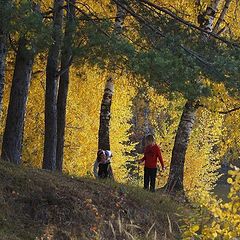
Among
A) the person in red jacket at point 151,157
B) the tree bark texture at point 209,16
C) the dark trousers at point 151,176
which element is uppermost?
the tree bark texture at point 209,16

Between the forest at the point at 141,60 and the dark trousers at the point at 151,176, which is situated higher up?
the forest at the point at 141,60

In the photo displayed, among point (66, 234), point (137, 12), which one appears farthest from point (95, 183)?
point (137, 12)

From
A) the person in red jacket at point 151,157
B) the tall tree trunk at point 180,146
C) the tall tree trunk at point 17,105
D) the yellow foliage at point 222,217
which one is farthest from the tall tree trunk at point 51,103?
the yellow foliage at point 222,217

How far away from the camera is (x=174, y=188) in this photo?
12484 mm

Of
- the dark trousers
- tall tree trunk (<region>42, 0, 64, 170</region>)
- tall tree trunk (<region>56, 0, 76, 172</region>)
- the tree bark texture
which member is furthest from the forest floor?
the tree bark texture

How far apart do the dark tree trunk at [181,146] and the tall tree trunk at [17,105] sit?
3964 mm

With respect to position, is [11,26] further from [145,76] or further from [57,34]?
[145,76]

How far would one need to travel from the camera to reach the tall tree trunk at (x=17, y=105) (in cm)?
949

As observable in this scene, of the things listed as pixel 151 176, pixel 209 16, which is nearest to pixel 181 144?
pixel 151 176

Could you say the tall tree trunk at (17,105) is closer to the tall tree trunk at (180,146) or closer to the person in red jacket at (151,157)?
the person in red jacket at (151,157)

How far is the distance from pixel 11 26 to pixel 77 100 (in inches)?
409

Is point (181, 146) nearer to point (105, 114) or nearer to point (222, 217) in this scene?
point (105, 114)

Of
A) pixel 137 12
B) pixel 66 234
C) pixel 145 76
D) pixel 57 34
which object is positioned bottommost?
pixel 66 234

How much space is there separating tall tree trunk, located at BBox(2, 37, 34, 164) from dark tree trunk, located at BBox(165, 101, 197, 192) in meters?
3.96
